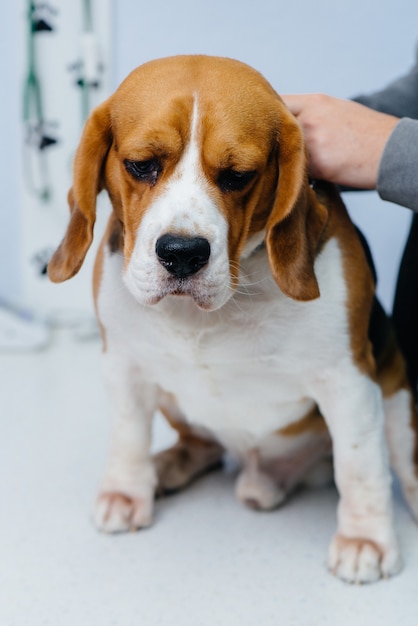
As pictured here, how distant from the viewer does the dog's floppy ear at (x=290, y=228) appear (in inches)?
43.2

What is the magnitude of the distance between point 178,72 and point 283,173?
192mm

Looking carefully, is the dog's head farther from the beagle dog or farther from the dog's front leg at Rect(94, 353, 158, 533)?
the dog's front leg at Rect(94, 353, 158, 533)

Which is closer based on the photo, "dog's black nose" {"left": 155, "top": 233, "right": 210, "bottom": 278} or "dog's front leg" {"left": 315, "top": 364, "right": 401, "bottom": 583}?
"dog's black nose" {"left": 155, "top": 233, "right": 210, "bottom": 278}

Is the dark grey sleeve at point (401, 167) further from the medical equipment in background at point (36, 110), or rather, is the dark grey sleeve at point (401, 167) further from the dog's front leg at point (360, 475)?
the medical equipment in background at point (36, 110)

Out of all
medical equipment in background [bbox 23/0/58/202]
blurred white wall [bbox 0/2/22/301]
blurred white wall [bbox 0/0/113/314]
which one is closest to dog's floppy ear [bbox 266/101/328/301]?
blurred white wall [bbox 0/0/113/314]

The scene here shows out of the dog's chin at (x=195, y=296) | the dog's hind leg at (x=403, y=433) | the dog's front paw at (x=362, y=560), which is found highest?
the dog's chin at (x=195, y=296)

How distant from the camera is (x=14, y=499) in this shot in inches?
56.8

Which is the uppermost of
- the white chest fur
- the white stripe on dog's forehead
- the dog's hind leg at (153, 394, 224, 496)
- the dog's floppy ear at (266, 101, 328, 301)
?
the white stripe on dog's forehead

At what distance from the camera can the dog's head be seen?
102cm

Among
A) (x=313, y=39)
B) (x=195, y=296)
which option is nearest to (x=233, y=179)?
(x=195, y=296)

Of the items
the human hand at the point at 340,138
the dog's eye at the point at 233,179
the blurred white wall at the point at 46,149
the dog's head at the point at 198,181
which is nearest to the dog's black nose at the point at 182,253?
the dog's head at the point at 198,181

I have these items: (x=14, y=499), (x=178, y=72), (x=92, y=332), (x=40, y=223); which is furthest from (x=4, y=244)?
(x=178, y=72)

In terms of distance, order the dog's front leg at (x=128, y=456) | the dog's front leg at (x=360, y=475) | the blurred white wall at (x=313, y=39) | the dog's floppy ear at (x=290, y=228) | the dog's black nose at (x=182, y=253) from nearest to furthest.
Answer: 1. the dog's black nose at (x=182, y=253)
2. the dog's floppy ear at (x=290, y=228)
3. the dog's front leg at (x=360, y=475)
4. the dog's front leg at (x=128, y=456)
5. the blurred white wall at (x=313, y=39)

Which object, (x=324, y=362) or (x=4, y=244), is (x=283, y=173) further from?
(x=4, y=244)
